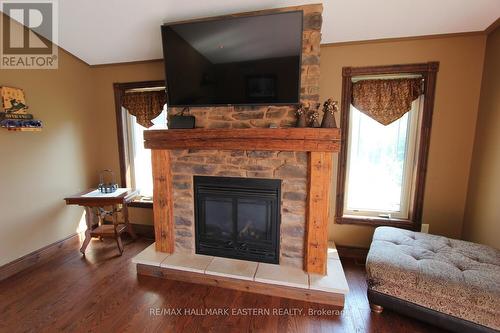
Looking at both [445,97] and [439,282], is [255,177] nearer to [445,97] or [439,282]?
[439,282]

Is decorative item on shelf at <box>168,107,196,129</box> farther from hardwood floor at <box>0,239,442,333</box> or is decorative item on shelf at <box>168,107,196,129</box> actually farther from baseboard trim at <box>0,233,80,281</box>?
baseboard trim at <box>0,233,80,281</box>

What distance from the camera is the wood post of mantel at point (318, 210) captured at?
1.90 meters

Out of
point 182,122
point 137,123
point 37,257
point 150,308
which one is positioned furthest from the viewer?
point 137,123

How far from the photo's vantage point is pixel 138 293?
2.03 metres

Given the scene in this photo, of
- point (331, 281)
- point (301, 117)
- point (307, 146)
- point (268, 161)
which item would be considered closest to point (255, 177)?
point (268, 161)

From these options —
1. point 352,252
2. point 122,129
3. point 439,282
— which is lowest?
point 352,252

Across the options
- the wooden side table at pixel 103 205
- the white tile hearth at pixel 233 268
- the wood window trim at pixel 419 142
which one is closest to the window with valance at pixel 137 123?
the wooden side table at pixel 103 205

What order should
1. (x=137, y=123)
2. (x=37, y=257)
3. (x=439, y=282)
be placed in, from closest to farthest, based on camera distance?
(x=439, y=282) → (x=37, y=257) → (x=137, y=123)

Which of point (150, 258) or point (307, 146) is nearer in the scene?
point (307, 146)

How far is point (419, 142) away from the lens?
231cm

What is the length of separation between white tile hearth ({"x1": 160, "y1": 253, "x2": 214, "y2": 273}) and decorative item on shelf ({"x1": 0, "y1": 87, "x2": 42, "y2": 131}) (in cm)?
192

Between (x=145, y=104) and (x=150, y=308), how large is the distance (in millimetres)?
2270

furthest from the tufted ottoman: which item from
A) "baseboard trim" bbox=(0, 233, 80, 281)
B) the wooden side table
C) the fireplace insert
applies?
"baseboard trim" bbox=(0, 233, 80, 281)

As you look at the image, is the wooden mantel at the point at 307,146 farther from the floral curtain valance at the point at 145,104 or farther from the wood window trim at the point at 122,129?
the wood window trim at the point at 122,129
